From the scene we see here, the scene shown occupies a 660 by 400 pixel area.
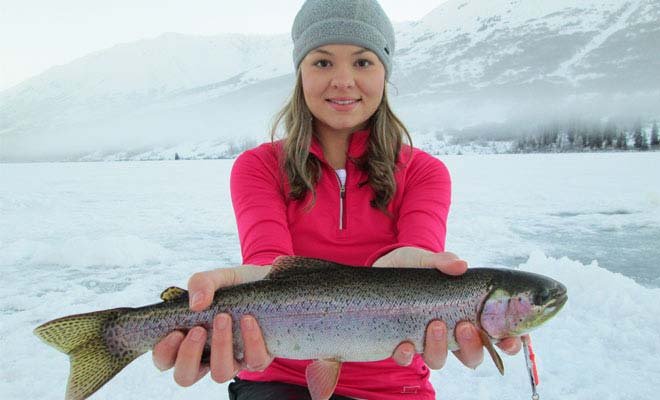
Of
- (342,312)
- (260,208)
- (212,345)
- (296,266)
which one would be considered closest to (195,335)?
(212,345)

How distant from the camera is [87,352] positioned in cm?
230

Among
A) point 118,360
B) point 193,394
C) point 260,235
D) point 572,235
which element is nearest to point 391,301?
point 260,235

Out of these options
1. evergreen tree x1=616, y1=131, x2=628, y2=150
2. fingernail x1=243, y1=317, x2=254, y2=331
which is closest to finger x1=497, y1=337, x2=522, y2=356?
fingernail x1=243, y1=317, x2=254, y2=331

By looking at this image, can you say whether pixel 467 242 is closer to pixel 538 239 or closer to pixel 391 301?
pixel 538 239

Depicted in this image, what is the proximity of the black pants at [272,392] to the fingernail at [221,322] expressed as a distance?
545 millimetres

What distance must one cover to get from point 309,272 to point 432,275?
0.58m

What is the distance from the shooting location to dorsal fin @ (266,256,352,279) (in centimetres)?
226

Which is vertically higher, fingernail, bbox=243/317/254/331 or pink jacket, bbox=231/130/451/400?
pink jacket, bbox=231/130/451/400

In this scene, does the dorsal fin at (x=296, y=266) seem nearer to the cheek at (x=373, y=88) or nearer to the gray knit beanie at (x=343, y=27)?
the cheek at (x=373, y=88)

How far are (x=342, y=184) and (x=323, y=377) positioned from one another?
1.22 m

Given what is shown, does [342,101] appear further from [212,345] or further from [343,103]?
[212,345]

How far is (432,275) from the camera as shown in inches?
88.4

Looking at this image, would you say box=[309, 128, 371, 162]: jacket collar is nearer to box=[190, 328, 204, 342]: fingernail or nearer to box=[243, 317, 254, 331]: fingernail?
box=[243, 317, 254, 331]: fingernail

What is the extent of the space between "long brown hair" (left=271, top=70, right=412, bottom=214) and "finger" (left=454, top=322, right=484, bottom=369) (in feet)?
3.12
